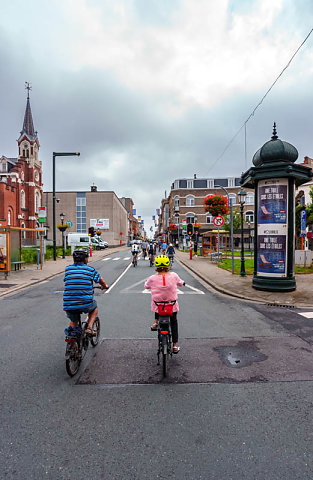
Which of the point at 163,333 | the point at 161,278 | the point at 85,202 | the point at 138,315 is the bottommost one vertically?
the point at 138,315

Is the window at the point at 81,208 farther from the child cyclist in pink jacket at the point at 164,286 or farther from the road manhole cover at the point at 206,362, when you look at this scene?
the child cyclist in pink jacket at the point at 164,286

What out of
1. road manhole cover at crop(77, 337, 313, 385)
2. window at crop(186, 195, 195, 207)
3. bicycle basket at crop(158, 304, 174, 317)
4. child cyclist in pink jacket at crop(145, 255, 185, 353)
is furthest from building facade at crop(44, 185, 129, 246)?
bicycle basket at crop(158, 304, 174, 317)

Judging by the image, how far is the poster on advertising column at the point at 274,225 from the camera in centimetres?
1024

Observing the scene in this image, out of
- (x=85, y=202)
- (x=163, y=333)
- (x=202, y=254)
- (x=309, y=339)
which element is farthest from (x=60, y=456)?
(x=85, y=202)

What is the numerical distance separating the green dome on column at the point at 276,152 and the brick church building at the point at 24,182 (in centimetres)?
3926

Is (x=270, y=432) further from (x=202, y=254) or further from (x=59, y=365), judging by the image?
(x=202, y=254)

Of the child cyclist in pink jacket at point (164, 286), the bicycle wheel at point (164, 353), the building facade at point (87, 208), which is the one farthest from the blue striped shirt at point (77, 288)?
the building facade at point (87, 208)

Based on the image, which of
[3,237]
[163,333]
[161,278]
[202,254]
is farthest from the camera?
[202,254]

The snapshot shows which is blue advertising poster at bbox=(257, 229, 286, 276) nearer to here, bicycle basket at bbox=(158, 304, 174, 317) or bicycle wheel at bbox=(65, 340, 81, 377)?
bicycle basket at bbox=(158, 304, 174, 317)

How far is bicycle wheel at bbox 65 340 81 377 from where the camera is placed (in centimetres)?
396

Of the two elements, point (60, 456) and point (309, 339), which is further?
point (309, 339)

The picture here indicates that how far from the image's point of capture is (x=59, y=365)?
455cm

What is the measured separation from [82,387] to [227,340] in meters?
2.92

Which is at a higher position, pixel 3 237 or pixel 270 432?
pixel 3 237
